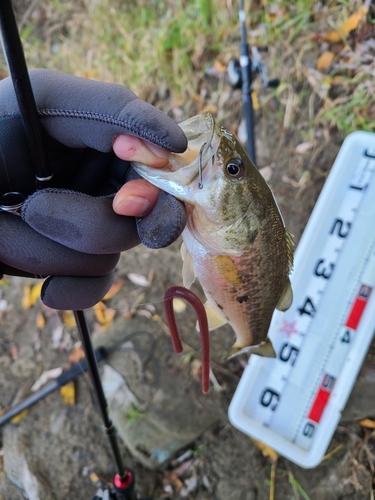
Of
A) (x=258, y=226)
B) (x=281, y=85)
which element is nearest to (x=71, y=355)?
(x=258, y=226)

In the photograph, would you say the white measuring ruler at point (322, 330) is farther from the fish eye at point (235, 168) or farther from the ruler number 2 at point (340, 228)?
the fish eye at point (235, 168)

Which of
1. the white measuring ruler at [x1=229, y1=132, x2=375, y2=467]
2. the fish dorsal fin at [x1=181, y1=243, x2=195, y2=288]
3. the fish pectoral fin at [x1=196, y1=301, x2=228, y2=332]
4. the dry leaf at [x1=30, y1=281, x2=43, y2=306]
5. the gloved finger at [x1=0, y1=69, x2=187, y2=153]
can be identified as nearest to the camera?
the gloved finger at [x1=0, y1=69, x2=187, y2=153]

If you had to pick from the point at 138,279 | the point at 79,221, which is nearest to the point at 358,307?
the point at 138,279

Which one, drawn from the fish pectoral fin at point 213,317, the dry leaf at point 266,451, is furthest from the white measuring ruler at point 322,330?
the fish pectoral fin at point 213,317

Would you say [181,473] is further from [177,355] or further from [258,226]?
[258,226]

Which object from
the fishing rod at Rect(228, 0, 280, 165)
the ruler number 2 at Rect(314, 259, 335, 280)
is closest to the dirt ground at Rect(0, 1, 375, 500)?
the ruler number 2 at Rect(314, 259, 335, 280)

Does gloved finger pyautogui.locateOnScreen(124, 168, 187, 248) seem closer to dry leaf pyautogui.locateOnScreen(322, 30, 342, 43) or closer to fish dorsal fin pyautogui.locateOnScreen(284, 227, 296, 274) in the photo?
fish dorsal fin pyautogui.locateOnScreen(284, 227, 296, 274)
